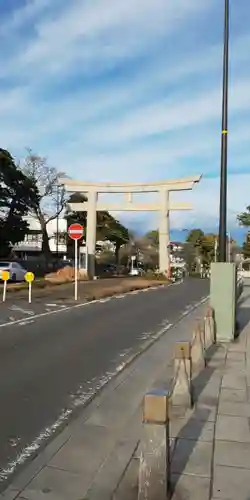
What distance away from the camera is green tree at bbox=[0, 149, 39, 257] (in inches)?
1869

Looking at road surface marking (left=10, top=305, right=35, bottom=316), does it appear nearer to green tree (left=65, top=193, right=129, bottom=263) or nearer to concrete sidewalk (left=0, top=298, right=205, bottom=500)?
concrete sidewalk (left=0, top=298, right=205, bottom=500)

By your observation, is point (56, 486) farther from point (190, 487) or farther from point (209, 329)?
point (209, 329)

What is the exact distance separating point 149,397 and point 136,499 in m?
0.84

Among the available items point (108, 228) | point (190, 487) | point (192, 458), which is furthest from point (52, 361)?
point (108, 228)

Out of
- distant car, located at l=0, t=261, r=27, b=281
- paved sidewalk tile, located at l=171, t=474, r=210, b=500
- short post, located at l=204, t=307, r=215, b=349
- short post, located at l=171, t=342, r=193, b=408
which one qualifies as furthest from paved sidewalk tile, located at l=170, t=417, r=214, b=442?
distant car, located at l=0, t=261, r=27, b=281

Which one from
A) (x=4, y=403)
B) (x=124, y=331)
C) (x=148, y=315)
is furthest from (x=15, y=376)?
(x=148, y=315)

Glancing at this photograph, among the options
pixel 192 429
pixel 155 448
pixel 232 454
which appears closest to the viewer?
pixel 155 448

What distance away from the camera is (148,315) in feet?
55.0

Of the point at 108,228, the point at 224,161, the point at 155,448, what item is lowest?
the point at 155,448

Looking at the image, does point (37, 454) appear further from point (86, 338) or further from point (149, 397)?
point (86, 338)

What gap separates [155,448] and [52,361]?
5.50 m

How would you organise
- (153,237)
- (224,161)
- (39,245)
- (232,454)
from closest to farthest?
1. (232,454)
2. (224,161)
3. (39,245)
4. (153,237)

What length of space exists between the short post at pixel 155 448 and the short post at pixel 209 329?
6.03m

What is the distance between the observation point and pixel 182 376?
19.4 feet
